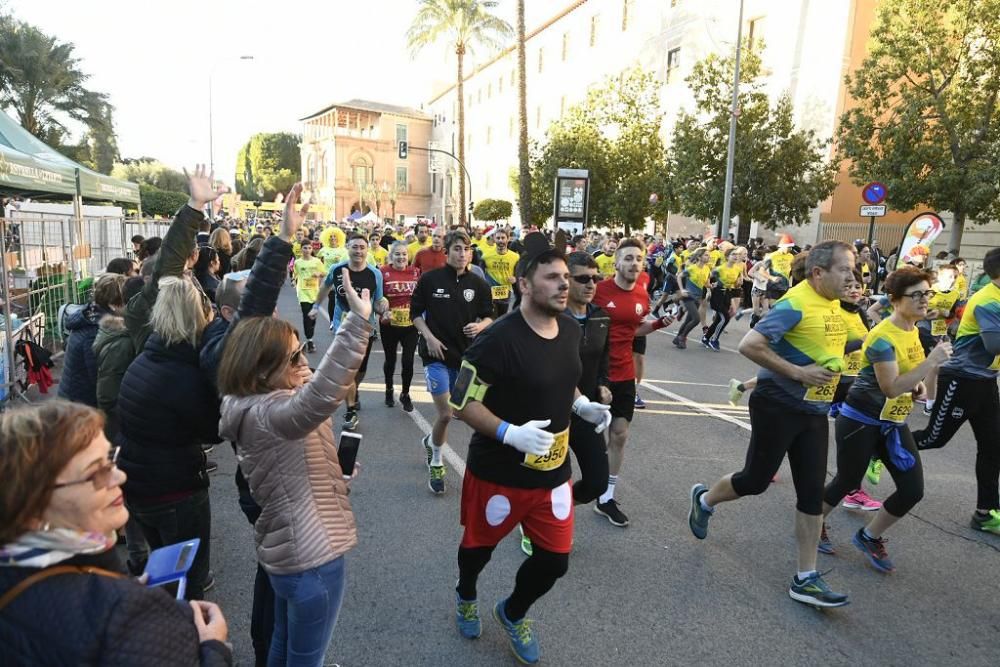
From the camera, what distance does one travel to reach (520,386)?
2.79 meters

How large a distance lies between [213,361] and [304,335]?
28.2 feet

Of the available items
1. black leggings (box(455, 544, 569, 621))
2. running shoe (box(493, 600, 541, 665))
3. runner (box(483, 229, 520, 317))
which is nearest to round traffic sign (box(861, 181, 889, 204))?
runner (box(483, 229, 520, 317))

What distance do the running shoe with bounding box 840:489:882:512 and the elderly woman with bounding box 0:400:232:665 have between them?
15.8ft

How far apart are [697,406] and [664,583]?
4.29m

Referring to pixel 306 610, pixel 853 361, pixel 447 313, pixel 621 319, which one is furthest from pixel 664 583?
pixel 447 313

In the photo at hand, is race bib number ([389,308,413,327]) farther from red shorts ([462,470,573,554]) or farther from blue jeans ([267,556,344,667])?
blue jeans ([267,556,344,667])

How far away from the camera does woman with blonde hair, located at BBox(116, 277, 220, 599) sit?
272cm

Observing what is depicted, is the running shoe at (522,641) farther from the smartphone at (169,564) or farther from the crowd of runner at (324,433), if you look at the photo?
the smartphone at (169,564)

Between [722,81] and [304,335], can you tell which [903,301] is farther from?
[722,81]

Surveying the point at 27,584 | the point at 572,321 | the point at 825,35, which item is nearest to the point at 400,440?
the point at 572,321

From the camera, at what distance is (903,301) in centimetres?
385

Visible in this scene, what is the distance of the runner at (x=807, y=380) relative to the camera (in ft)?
11.4

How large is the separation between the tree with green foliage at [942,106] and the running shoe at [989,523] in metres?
16.1

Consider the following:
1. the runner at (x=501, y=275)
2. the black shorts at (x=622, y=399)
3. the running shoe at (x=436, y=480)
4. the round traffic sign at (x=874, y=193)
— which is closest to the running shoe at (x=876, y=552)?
the black shorts at (x=622, y=399)
